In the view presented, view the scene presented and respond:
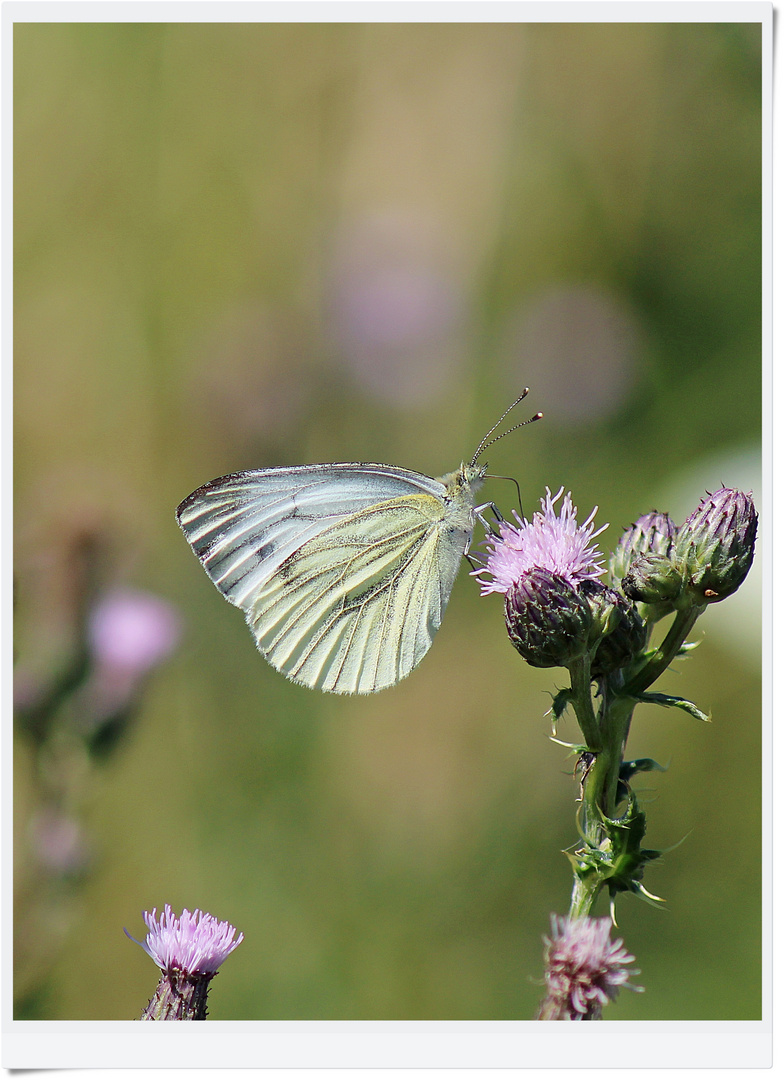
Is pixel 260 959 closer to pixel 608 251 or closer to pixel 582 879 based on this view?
pixel 582 879

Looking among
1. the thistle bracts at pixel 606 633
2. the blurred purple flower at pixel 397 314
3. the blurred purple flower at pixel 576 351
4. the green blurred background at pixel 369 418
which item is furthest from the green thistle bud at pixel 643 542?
the blurred purple flower at pixel 397 314

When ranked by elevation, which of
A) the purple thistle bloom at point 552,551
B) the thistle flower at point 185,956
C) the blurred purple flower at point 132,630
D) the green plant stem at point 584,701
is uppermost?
the blurred purple flower at point 132,630

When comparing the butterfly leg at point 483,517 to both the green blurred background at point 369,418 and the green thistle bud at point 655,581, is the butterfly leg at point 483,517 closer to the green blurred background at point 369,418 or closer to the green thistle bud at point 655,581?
the green thistle bud at point 655,581

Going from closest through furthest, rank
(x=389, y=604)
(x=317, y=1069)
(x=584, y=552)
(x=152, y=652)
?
1. (x=584, y=552)
2. (x=317, y=1069)
3. (x=389, y=604)
4. (x=152, y=652)

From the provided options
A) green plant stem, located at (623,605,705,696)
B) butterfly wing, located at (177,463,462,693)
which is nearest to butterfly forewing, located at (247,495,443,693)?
butterfly wing, located at (177,463,462,693)

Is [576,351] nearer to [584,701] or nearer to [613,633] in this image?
[613,633]

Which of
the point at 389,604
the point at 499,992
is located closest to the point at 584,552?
the point at 389,604

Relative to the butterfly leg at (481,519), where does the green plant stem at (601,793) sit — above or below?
below
